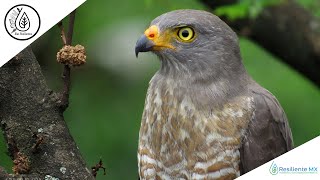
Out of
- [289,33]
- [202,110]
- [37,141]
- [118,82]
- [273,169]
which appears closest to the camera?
[37,141]

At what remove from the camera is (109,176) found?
694cm

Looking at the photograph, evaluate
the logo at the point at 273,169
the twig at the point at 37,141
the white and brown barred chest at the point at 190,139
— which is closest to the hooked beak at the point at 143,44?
the white and brown barred chest at the point at 190,139

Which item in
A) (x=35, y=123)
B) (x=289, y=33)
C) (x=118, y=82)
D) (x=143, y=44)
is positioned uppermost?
(x=118, y=82)

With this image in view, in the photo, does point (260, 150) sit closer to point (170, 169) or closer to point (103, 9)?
point (170, 169)

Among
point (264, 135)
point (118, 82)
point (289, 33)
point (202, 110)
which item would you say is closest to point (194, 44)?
point (202, 110)

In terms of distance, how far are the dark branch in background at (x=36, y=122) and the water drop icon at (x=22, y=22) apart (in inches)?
6.4

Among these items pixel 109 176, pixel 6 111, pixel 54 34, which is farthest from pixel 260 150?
pixel 54 34

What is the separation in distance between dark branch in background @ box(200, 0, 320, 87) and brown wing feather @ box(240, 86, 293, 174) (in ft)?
5.81

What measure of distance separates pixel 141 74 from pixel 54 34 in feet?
3.63

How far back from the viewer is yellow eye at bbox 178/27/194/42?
4.23m

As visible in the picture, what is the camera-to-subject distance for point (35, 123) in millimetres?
3797

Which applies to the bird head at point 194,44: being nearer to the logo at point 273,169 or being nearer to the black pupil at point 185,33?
the black pupil at point 185,33

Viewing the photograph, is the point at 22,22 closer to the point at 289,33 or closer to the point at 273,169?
the point at 273,169

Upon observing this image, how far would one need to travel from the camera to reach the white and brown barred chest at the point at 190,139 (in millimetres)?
4145
